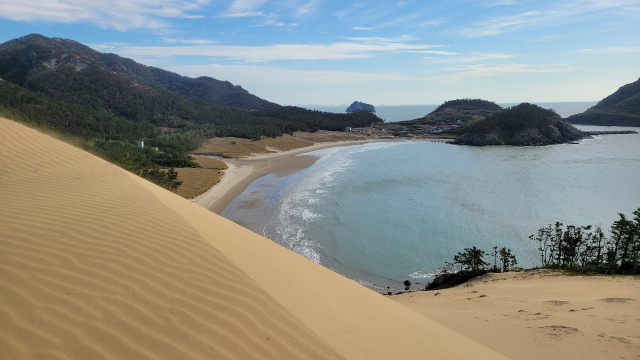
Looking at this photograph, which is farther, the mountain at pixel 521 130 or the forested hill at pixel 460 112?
the forested hill at pixel 460 112

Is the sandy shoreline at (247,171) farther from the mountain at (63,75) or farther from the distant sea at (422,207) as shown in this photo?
the mountain at (63,75)

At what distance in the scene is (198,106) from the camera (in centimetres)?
11112

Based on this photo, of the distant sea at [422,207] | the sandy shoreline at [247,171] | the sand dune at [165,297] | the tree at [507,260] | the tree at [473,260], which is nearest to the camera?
the sand dune at [165,297]

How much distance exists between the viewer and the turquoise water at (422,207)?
2314 centimetres

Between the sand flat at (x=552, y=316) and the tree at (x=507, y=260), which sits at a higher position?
the sand flat at (x=552, y=316)

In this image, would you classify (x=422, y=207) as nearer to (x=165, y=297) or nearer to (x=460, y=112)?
(x=165, y=297)

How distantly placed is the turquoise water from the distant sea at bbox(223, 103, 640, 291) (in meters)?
0.08

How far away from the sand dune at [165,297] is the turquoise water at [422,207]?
13.9 metres

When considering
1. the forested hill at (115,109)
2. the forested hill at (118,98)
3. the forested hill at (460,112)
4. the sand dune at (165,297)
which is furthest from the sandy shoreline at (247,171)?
the forested hill at (460,112)

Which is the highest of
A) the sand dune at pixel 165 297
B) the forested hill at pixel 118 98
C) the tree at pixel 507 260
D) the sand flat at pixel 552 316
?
the forested hill at pixel 118 98

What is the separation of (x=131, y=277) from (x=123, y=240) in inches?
46.1

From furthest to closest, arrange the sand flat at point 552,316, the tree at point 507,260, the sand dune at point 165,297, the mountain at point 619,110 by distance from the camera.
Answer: the mountain at point 619,110
the tree at point 507,260
the sand flat at point 552,316
the sand dune at point 165,297

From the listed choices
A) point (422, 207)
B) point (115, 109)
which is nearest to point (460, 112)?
point (115, 109)

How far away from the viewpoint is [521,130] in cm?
8862
